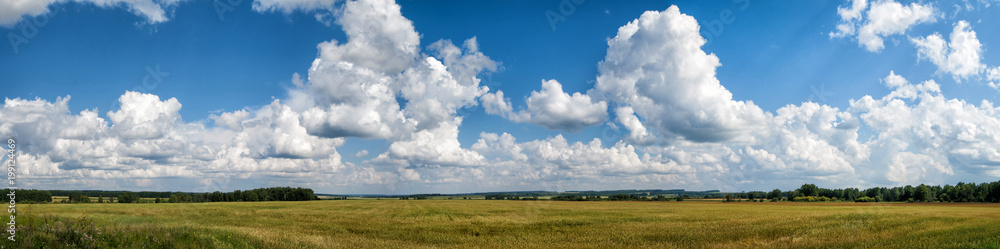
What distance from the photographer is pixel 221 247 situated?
65.6 feet

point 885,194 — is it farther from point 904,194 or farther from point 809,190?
point 809,190

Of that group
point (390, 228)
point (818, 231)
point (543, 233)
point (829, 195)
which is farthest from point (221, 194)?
point (829, 195)

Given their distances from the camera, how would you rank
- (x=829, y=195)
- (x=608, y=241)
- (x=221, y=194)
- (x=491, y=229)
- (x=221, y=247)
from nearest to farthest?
(x=221, y=247) < (x=608, y=241) < (x=491, y=229) < (x=221, y=194) < (x=829, y=195)

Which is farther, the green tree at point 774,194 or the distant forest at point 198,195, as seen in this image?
the green tree at point 774,194

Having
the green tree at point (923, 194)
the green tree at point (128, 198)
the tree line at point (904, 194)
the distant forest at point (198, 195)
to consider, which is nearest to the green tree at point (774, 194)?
the tree line at point (904, 194)

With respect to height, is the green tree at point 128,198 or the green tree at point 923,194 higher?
the green tree at point 128,198

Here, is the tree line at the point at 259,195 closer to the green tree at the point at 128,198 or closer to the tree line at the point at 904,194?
the green tree at the point at 128,198

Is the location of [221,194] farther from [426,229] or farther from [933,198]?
[933,198]

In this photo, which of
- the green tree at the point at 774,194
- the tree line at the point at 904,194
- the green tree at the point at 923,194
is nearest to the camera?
the tree line at the point at 904,194

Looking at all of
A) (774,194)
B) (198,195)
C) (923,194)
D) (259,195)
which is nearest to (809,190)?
(774,194)

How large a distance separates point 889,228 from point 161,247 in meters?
41.1

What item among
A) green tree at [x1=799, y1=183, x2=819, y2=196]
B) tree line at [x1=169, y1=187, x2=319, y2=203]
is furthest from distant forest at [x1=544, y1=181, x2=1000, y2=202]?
tree line at [x1=169, y1=187, x2=319, y2=203]

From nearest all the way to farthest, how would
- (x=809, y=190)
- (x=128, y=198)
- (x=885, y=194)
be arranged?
(x=128, y=198)
(x=885, y=194)
(x=809, y=190)

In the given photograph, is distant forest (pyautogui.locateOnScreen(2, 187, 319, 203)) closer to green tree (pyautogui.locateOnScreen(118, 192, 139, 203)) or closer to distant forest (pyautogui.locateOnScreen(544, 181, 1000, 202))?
green tree (pyautogui.locateOnScreen(118, 192, 139, 203))
